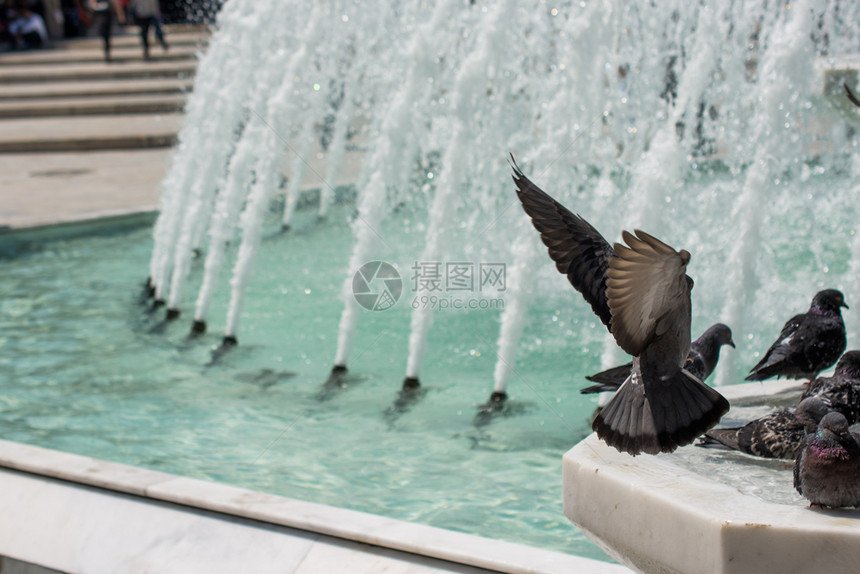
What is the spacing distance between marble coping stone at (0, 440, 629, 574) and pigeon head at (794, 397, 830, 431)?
2.07 feet

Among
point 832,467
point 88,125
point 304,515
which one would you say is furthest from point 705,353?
point 88,125

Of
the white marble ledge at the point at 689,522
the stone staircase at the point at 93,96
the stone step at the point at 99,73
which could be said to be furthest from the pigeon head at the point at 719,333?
the stone step at the point at 99,73

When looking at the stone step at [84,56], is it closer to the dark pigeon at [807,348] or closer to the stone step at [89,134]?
the stone step at [89,134]

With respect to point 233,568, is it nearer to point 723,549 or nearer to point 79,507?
point 79,507

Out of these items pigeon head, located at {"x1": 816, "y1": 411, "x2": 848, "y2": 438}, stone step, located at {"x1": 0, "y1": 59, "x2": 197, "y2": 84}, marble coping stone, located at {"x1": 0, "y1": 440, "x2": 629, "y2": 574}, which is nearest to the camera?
pigeon head, located at {"x1": 816, "y1": 411, "x2": 848, "y2": 438}

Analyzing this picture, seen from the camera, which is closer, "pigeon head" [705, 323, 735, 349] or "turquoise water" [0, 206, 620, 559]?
"pigeon head" [705, 323, 735, 349]

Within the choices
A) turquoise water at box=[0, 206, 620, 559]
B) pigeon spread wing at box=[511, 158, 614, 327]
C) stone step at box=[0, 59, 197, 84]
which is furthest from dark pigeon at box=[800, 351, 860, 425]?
stone step at box=[0, 59, 197, 84]

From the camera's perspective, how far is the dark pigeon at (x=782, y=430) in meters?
2.01

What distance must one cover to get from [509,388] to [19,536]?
92.5 inches

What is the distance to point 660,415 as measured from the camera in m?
1.86

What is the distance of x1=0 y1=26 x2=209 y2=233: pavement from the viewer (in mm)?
9922

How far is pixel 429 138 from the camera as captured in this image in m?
10.9

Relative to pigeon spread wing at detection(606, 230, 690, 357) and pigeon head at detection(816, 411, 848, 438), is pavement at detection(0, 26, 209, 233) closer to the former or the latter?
pigeon spread wing at detection(606, 230, 690, 357)

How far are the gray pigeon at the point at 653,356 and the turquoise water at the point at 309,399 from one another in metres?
1.24
